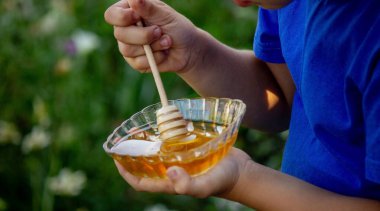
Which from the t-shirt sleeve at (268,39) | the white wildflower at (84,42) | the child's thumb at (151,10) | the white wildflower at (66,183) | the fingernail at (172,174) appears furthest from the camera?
the white wildflower at (84,42)

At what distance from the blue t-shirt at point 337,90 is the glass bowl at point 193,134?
113mm

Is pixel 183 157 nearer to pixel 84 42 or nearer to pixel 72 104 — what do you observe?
pixel 72 104

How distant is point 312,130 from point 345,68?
0.17m

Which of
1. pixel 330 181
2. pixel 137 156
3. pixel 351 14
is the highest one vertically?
pixel 351 14

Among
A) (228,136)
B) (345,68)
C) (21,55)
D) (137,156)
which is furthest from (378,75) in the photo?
(21,55)

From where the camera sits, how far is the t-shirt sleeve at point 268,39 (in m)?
1.29

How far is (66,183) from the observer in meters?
2.00

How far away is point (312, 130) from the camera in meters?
1.12

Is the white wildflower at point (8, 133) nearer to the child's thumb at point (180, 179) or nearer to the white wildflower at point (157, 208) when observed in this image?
the white wildflower at point (157, 208)

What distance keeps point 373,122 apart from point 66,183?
121cm

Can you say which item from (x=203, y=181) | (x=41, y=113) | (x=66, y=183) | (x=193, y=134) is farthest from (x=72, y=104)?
(x=203, y=181)

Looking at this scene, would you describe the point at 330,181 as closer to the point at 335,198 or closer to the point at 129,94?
the point at 335,198

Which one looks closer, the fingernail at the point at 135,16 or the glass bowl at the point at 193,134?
the glass bowl at the point at 193,134

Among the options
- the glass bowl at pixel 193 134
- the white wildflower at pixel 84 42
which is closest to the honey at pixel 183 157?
the glass bowl at pixel 193 134
